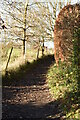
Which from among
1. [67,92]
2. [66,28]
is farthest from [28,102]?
[66,28]

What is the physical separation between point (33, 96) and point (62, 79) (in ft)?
4.20

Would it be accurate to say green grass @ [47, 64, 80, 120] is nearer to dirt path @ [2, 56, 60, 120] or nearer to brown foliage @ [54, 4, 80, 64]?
dirt path @ [2, 56, 60, 120]

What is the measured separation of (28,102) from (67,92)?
4.20 ft

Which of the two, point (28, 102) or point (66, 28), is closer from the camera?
point (28, 102)

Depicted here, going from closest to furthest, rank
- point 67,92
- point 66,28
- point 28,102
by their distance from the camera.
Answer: point 67,92, point 28,102, point 66,28

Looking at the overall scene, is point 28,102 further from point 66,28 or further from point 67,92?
point 66,28

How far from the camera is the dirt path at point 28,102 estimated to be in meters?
5.93

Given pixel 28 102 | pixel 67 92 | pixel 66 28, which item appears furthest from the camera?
pixel 66 28

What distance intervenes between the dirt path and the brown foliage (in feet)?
5.51

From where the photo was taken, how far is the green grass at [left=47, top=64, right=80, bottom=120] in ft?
18.7

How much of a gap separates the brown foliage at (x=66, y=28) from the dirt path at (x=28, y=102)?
168 cm

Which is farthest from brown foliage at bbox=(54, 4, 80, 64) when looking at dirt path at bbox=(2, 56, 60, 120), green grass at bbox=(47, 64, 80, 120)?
dirt path at bbox=(2, 56, 60, 120)

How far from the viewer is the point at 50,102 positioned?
23.4 ft

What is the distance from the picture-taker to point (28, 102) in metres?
7.21
